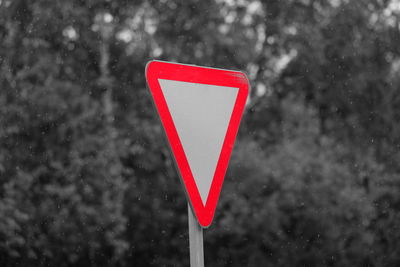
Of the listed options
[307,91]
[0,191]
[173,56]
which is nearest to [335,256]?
[307,91]

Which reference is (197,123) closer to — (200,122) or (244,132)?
(200,122)

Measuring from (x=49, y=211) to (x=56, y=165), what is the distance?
0.60m

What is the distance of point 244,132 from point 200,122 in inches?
245

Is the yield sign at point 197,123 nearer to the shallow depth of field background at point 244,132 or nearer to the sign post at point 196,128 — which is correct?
the sign post at point 196,128

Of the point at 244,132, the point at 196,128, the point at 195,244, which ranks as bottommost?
the point at 244,132

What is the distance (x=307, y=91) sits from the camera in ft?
27.3

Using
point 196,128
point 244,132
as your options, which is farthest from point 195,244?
point 244,132

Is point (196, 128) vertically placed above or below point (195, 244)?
above

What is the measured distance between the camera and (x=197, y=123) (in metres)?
1.83

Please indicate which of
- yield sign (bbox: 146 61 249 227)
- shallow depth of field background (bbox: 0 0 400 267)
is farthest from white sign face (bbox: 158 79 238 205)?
shallow depth of field background (bbox: 0 0 400 267)

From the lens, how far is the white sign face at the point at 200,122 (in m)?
1.80

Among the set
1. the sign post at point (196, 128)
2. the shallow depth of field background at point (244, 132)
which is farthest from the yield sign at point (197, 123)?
the shallow depth of field background at point (244, 132)

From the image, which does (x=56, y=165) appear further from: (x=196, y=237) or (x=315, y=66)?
(x=196, y=237)

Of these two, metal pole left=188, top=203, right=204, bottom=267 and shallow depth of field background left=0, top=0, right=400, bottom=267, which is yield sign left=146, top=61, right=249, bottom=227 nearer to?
metal pole left=188, top=203, right=204, bottom=267
